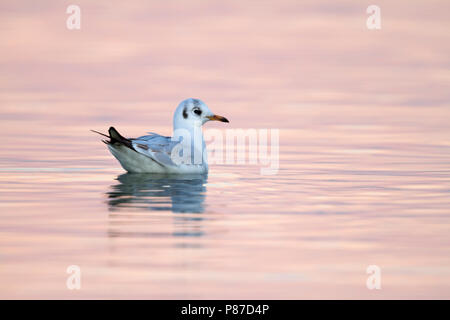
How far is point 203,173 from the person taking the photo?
1504 cm

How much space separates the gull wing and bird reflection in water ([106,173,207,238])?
26 centimetres

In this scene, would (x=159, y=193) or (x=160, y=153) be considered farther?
(x=160, y=153)

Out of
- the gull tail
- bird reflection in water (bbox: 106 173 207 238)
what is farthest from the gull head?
the gull tail

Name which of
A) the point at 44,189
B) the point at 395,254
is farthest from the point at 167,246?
the point at 44,189

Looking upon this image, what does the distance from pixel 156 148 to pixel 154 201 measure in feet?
9.19

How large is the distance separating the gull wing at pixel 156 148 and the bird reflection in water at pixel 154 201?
0.85ft

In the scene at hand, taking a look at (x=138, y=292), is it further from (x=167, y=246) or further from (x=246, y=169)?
(x=246, y=169)

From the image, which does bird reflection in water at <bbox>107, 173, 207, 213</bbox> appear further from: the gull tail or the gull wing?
the gull tail

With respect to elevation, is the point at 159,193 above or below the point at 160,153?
below

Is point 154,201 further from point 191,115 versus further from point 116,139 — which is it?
point 191,115

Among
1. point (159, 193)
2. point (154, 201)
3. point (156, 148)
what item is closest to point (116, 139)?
point (156, 148)

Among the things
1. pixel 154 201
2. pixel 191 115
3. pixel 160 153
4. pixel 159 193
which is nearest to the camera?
pixel 154 201

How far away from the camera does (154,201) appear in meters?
11.8

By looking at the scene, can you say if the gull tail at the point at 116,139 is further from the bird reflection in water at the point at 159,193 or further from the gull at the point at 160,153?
the bird reflection in water at the point at 159,193
